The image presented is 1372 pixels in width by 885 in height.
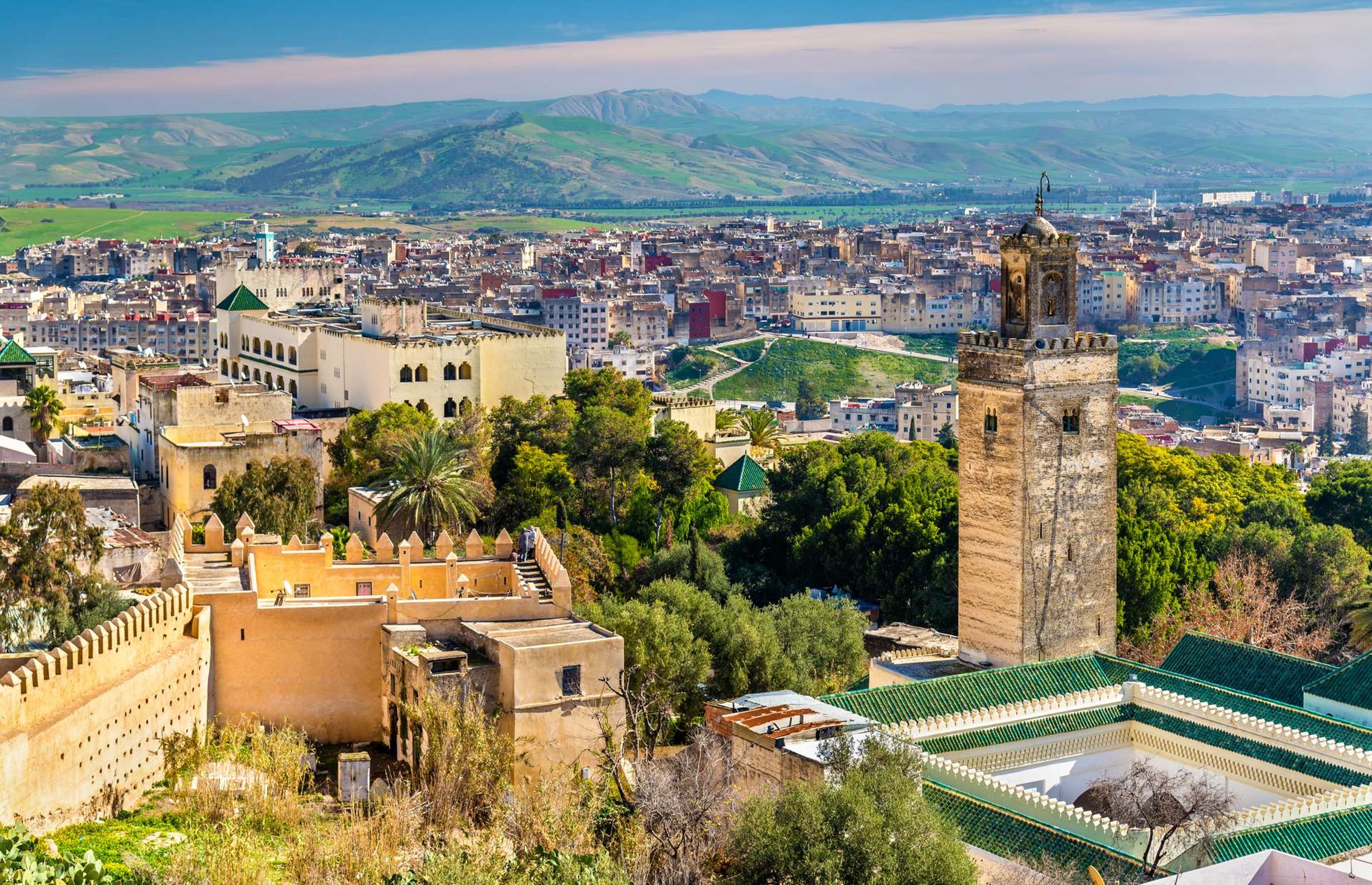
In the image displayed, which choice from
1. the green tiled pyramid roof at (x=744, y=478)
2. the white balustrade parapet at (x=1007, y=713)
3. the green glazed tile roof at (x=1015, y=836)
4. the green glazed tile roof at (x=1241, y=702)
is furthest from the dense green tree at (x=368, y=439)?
the green glazed tile roof at (x=1015, y=836)

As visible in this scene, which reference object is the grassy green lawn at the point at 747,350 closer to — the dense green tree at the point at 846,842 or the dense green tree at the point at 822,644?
the dense green tree at the point at 822,644

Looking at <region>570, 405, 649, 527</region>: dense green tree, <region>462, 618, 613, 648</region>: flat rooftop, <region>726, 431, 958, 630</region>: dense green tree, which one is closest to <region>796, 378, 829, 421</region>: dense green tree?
<region>726, 431, 958, 630</region>: dense green tree

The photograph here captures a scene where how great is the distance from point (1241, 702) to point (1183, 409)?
88.9 m

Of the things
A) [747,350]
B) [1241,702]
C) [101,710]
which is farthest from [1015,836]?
[747,350]

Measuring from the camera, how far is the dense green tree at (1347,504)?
123 ft

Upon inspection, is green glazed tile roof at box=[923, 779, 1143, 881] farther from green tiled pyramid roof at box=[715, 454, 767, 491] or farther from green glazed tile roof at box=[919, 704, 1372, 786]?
green tiled pyramid roof at box=[715, 454, 767, 491]

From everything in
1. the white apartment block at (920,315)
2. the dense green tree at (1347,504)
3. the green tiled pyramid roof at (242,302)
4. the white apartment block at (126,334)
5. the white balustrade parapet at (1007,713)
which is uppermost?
the green tiled pyramid roof at (242,302)

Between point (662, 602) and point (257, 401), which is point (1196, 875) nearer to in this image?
point (662, 602)

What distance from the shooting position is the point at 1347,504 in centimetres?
3819

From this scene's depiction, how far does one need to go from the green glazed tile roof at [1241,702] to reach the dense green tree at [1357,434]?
7587cm

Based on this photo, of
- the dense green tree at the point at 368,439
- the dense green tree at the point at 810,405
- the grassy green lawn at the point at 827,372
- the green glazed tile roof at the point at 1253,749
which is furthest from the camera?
the grassy green lawn at the point at 827,372

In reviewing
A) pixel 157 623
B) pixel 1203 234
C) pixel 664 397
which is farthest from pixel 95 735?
pixel 1203 234

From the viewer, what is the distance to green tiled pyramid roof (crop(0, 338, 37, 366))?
43.7m

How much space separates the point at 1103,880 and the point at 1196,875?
761 mm
